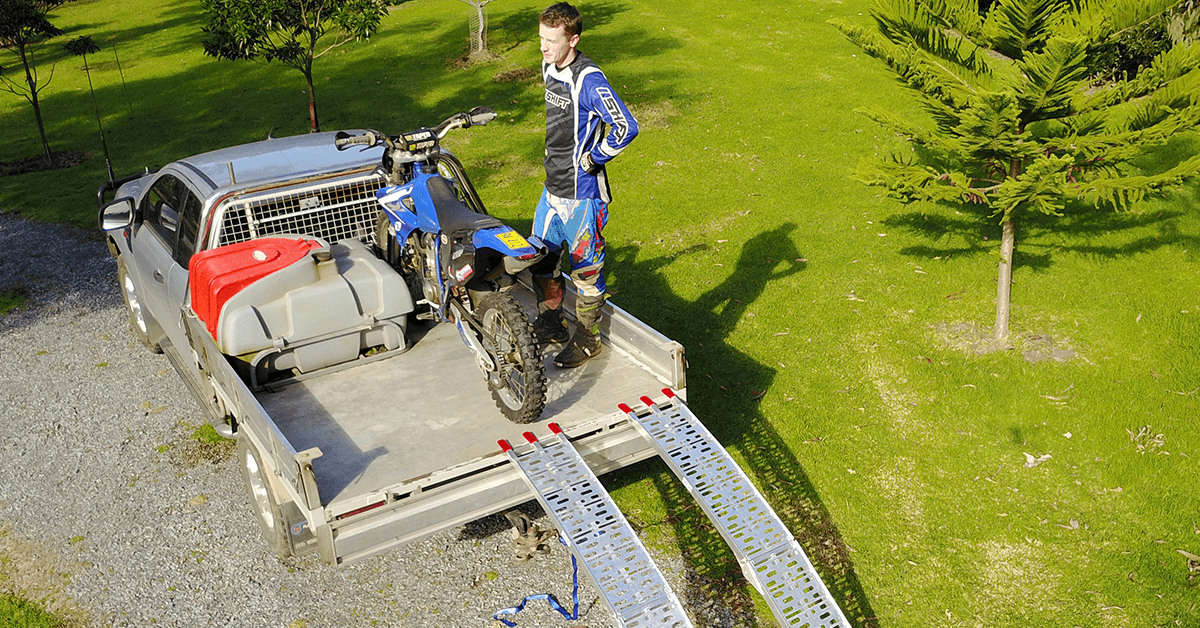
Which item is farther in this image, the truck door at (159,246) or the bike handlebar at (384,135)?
the truck door at (159,246)

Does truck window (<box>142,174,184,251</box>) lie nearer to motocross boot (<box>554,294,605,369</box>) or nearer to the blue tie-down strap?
motocross boot (<box>554,294,605,369</box>)

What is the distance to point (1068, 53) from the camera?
6.21 metres

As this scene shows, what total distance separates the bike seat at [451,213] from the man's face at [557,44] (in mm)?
1064

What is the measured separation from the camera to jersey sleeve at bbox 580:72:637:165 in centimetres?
569

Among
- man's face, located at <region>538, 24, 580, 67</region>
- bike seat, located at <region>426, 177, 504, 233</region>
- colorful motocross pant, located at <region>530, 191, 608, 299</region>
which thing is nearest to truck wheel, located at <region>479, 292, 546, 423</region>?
bike seat, located at <region>426, 177, 504, 233</region>

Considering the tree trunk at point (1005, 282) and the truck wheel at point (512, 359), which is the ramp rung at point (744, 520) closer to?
the truck wheel at point (512, 359)

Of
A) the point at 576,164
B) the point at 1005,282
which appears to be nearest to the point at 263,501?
the point at 576,164

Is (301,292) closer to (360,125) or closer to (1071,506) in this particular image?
(1071,506)

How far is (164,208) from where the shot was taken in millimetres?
7348

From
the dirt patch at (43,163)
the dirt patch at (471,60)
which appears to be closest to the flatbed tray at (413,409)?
the dirt patch at (43,163)

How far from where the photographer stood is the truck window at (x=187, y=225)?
6684 millimetres

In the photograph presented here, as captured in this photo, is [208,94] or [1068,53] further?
[208,94]

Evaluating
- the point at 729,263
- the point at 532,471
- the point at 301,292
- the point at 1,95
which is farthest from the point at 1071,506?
the point at 1,95

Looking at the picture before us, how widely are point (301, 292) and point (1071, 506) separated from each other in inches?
207
